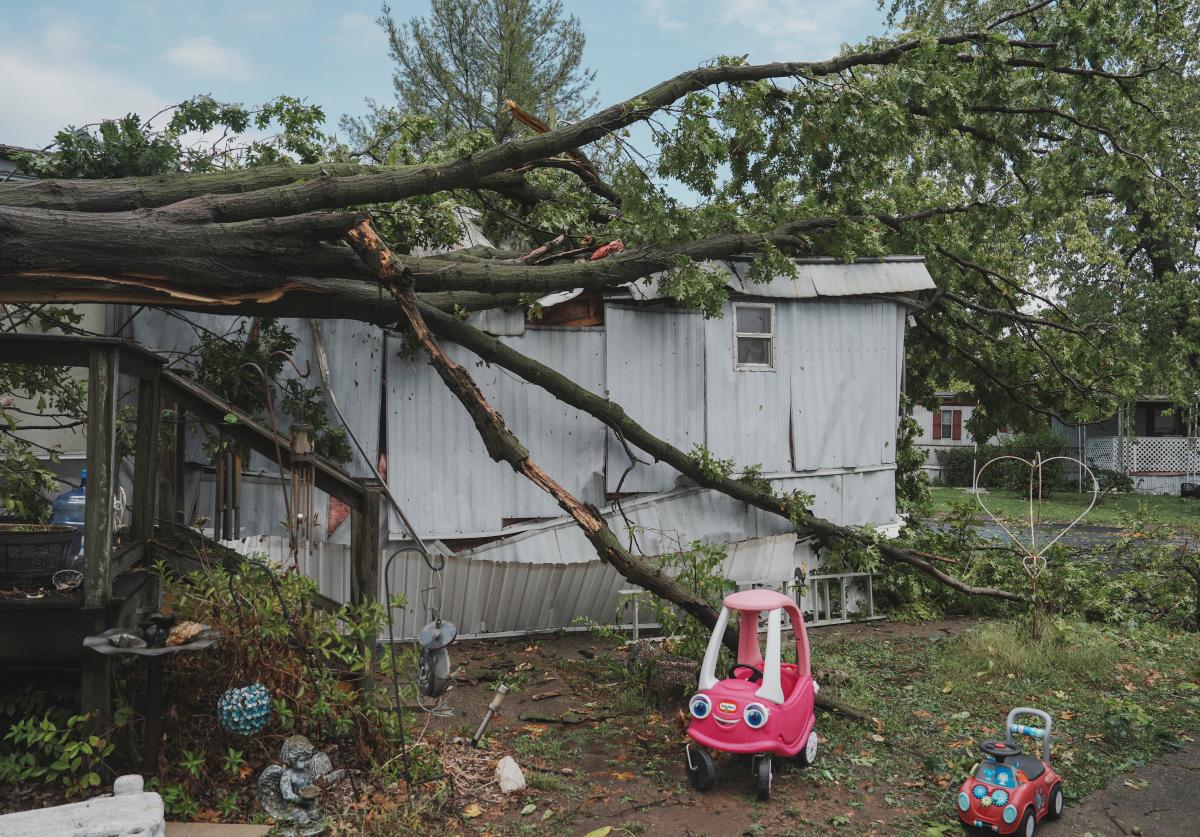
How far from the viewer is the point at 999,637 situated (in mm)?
8859

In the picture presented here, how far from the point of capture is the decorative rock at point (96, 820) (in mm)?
4121

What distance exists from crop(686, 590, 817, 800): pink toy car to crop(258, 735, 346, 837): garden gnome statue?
2415mm

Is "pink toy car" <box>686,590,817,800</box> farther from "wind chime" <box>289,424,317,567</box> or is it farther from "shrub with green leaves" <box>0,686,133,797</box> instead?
"shrub with green leaves" <box>0,686,133,797</box>

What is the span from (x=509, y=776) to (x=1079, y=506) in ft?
77.5

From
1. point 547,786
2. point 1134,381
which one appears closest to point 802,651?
point 547,786

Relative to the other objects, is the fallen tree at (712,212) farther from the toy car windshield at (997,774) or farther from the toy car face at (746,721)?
the toy car windshield at (997,774)

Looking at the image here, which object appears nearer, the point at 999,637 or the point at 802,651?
the point at 802,651

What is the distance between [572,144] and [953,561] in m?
7.34

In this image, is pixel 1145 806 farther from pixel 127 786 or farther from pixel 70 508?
pixel 70 508

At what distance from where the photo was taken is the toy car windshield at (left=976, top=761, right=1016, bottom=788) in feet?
16.9

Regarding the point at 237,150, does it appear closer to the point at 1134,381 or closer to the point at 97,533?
the point at 97,533

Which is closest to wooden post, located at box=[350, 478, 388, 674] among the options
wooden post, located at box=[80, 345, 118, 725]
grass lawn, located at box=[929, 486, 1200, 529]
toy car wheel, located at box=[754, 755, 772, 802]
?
wooden post, located at box=[80, 345, 118, 725]

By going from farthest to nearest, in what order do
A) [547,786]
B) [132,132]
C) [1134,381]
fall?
[1134,381] < [132,132] < [547,786]

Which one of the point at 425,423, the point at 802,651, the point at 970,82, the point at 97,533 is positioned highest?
the point at 970,82
